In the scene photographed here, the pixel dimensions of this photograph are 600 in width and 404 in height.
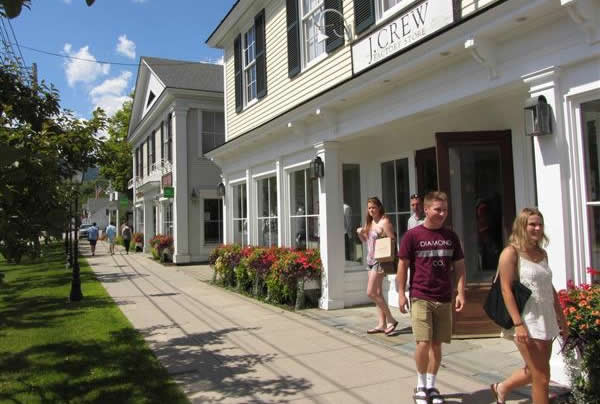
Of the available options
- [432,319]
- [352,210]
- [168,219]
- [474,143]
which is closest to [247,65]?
[352,210]

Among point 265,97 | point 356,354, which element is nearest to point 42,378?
point 356,354

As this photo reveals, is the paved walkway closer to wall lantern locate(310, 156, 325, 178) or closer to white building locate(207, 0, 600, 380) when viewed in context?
white building locate(207, 0, 600, 380)

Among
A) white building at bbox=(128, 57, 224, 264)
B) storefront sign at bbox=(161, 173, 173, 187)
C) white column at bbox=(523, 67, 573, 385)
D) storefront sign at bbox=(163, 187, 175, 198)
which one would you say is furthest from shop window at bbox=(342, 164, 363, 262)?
storefront sign at bbox=(161, 173, 173, 187)

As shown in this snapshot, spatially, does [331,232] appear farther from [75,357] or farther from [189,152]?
[189,152]

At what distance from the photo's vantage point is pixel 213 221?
19734 millimetres

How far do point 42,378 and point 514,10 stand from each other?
6.05 meters

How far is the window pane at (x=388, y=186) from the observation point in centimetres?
839

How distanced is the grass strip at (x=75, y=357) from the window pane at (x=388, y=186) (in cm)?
454

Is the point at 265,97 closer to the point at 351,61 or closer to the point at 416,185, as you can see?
the point at 351,61

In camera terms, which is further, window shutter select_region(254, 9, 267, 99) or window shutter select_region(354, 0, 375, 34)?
window shutter select_region(254, 9, 267, 99)

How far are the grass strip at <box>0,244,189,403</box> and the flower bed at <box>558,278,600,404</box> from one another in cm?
335

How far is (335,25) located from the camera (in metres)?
8.09

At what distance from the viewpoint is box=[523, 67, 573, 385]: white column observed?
4.34m

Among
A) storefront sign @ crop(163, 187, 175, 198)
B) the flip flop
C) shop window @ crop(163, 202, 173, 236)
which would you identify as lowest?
the flip flop
